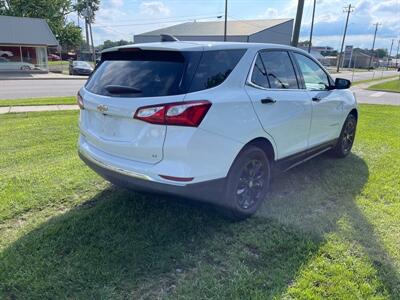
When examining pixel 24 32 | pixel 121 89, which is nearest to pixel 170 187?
pixel 121 89

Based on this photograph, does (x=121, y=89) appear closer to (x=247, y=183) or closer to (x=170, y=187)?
(x=170, y=187)

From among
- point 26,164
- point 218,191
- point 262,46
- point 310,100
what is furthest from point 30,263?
point 310,100

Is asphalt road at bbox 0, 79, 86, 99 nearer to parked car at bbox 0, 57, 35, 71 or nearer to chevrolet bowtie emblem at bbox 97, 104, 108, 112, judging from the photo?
chevrolet bowtie emblem at bbox 97, 104, 108, 112

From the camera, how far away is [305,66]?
460 cm

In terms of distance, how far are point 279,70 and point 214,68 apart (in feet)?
3.88

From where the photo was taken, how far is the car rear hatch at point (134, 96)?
2.85m

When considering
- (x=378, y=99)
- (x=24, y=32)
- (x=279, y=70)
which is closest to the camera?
(x=279, y=70)

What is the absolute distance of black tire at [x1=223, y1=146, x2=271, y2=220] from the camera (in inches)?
129

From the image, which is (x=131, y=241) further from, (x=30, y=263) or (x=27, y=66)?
(x=27, y=66)

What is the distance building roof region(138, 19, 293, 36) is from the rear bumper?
181ft

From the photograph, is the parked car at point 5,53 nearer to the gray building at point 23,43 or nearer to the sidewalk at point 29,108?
the gray building at point 23,43

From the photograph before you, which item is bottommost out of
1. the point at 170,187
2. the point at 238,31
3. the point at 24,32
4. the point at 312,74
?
the point at 170,187

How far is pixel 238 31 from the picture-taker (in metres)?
58.2

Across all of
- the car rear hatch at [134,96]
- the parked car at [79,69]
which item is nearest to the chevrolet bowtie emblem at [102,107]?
the car rear hatch at [134,96]
